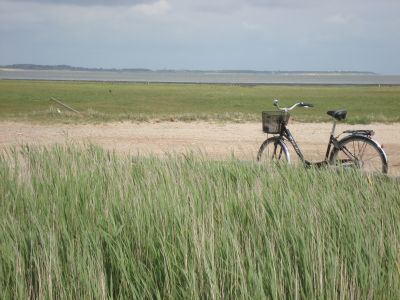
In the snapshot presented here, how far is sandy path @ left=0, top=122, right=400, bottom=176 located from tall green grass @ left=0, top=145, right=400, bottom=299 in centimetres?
629

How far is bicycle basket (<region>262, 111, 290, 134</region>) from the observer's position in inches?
308

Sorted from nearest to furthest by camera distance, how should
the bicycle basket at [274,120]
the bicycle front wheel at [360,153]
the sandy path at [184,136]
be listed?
the bicycle front wheel at [360,153], the bicycle basket at [274,120], the sandy path at [184,136]

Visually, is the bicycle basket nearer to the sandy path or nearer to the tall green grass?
the sandy path

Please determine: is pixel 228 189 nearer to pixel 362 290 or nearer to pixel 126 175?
pixel 126 175

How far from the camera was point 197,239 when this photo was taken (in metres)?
3.12

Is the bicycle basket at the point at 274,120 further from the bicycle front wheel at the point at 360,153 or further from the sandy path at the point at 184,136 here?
the sandy path at the point at 184,136

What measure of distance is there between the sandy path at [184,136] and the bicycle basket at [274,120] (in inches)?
117

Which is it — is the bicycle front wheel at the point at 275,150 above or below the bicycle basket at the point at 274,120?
below

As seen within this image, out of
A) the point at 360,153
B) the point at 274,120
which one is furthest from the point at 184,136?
the point at 360,153

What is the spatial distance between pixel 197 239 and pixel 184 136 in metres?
11.6

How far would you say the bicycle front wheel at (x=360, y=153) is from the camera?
6.93 m

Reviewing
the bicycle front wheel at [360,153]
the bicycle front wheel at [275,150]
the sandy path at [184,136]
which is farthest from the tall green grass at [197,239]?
the sandy path at [184,136]

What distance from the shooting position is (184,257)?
118 inches

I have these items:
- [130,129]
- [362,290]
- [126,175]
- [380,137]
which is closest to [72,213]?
[126,175]
